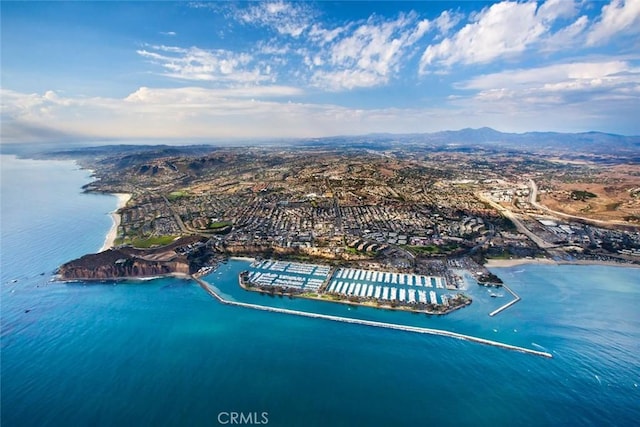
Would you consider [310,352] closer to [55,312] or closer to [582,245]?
[55,312]

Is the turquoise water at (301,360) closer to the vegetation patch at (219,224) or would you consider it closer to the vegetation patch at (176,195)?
the vegetation patch at (219,224)

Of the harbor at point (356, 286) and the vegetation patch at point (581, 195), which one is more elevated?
the vegetation patch at point (581, 195)

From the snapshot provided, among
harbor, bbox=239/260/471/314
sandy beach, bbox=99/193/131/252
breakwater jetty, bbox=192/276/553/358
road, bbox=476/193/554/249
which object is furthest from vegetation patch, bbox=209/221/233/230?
road, bbox=476/193/554/249

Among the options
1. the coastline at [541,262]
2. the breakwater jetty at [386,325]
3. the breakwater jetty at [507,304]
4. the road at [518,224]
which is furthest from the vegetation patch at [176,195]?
the road at [518,224]

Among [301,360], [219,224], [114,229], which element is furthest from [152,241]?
[301,360]

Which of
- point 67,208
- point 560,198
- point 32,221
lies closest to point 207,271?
point 32,221

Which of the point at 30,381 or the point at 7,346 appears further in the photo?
the point at 7,346

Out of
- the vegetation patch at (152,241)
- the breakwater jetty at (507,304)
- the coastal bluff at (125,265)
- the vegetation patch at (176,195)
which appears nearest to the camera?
the breakwater jetty at (507,304)
